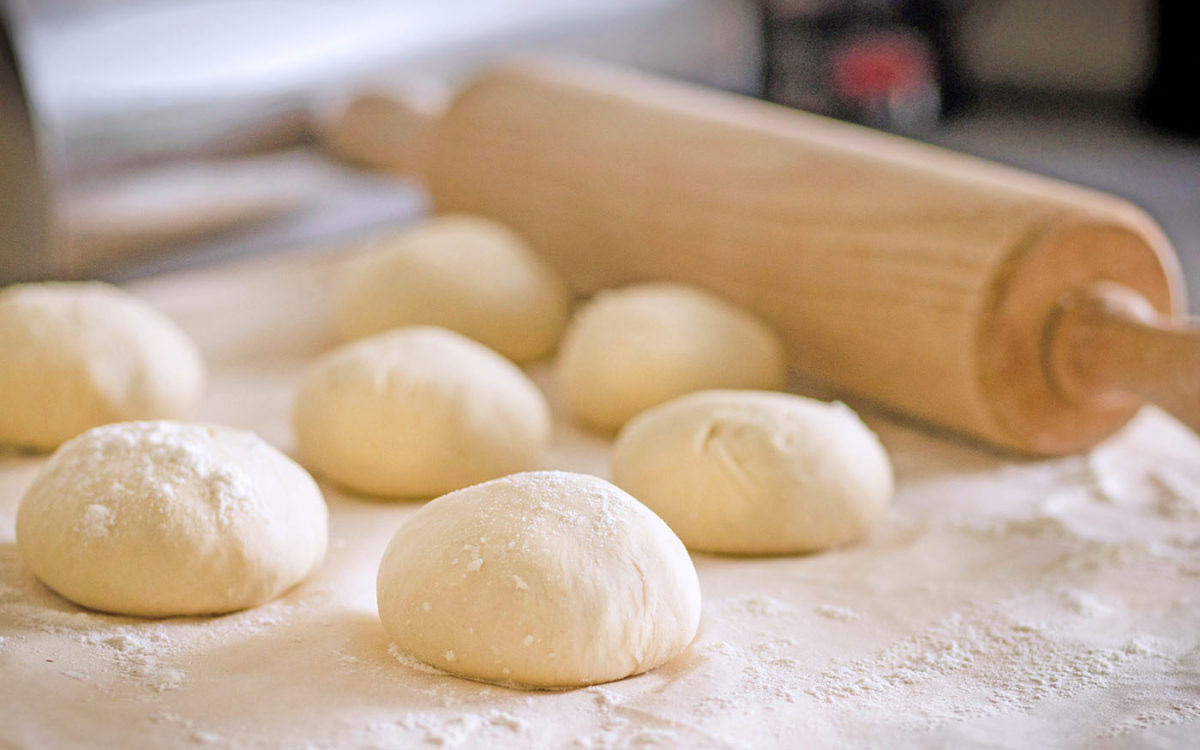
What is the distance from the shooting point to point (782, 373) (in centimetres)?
186

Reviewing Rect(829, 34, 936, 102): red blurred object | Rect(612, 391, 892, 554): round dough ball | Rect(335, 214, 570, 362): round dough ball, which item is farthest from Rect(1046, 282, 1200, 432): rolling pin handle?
Rect(829, 34, 936, 102): red blurred object

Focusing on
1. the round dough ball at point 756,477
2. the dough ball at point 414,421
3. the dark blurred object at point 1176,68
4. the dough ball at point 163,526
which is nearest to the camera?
the dough ball at point 163,526

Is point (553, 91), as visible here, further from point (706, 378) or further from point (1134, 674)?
point (1134, 674)

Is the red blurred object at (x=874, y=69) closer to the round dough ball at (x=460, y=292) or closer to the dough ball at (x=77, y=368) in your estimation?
the round dough ball at (x=460, y=292)

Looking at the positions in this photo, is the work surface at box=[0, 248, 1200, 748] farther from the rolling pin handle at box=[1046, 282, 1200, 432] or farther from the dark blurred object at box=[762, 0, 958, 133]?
the dark blurred object at box=[762, 0, 958, 133]

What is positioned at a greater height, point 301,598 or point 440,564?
point 440,564

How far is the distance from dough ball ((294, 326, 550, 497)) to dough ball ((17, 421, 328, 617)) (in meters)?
0.22

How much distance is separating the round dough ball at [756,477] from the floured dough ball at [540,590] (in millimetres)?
220

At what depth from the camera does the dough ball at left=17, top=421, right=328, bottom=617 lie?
116 centimetres

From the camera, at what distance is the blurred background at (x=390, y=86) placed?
2.47 meters

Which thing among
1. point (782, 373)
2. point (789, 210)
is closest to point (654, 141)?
point (789, 210)

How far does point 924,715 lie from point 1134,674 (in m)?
0.23

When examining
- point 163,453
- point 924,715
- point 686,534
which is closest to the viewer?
point 924,715

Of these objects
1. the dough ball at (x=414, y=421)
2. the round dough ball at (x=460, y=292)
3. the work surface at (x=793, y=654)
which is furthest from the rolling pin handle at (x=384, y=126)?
the work surface at (x=793, y=654)
